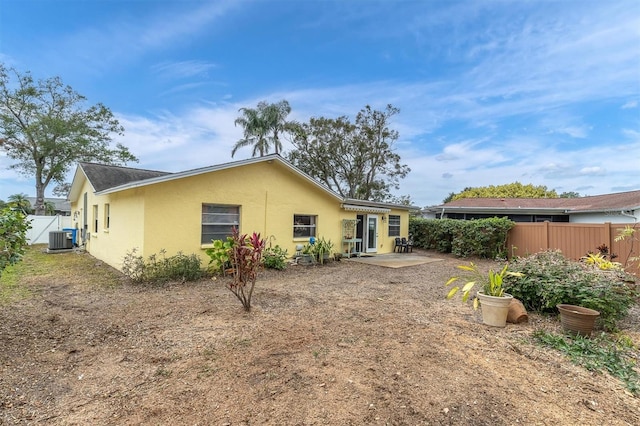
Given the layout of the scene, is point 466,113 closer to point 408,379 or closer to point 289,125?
point 408,379

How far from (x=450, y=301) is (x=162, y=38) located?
1128cm

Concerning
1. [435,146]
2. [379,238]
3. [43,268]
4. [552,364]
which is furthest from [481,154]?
[43,268]

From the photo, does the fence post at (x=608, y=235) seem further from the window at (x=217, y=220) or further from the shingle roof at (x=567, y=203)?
the window at (x=217, y=220)

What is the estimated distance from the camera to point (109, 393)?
3006 millimetres

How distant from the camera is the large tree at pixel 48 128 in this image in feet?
75.5

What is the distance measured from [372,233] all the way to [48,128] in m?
25.3

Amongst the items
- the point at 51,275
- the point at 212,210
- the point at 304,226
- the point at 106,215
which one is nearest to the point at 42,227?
the point at 106,215

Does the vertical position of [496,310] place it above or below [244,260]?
below

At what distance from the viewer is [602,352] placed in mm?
3994

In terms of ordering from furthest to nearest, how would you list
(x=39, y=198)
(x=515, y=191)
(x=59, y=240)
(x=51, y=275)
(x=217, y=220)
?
(x=515, y=191) → (x=39, y=198) → (x=59, y=240) → (x=217, y=220) → (x=51, y=275)

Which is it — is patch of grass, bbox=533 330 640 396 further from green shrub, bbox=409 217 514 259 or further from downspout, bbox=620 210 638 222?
downspout, bbox=620 210 638 222

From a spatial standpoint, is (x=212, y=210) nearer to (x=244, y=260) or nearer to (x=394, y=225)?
(x=244, y=260)

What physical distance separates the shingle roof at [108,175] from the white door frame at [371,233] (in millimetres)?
9783

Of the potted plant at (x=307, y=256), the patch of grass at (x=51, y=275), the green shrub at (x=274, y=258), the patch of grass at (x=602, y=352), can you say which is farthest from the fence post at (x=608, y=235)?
the patch of grass at (x=51, y=275)
